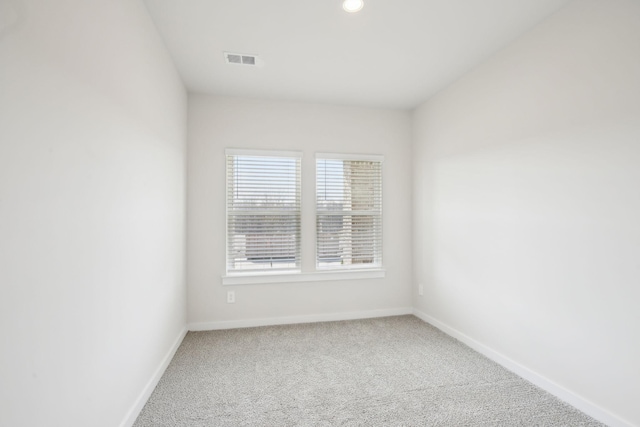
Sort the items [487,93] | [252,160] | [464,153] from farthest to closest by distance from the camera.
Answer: [252,160], [464,153], [487,93]

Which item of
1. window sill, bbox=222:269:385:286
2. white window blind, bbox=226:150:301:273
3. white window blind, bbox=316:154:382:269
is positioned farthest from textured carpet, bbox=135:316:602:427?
white window blind, bbox=316:154:382:269

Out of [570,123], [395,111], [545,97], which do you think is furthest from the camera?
[395,111]

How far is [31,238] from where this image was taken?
967 millimetres

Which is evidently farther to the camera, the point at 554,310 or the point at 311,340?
the point at 311,340

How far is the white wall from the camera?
898 millimetres

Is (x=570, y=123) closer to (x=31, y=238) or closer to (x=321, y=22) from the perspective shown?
(x=321, y=22)

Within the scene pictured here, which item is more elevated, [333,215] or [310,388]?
[333,215]

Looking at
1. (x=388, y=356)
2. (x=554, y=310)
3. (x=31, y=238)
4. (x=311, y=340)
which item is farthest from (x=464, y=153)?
(x=31, y=238)

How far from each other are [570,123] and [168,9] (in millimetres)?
2813

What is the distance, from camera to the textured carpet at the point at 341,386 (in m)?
1.81

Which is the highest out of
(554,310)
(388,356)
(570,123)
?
(570,123)

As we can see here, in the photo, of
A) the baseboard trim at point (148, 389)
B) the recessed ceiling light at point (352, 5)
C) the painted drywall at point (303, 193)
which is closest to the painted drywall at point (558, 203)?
the painted drywall at point (303, 193)

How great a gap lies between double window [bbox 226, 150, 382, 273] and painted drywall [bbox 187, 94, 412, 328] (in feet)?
0.33

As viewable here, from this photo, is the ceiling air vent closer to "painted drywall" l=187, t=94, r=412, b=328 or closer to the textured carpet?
"painted drywall" l=187, t=94, r=412, b=328
